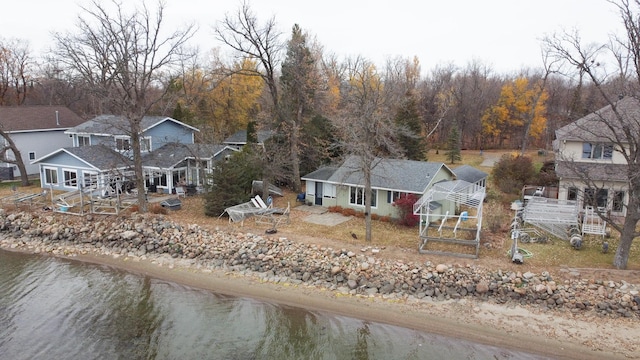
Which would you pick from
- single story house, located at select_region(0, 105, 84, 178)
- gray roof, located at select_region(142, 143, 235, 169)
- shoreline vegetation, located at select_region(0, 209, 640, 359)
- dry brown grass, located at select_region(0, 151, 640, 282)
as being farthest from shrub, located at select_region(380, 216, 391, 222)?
single story house, located at select_region(0, 105, 84, 178)

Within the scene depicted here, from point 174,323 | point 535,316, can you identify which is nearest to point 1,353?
point 174,323

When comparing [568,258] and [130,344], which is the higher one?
[568,258]

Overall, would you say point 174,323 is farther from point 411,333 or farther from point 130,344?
point 411,333

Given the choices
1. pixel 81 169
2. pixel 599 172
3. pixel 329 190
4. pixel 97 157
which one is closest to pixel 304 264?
pixel 329 190

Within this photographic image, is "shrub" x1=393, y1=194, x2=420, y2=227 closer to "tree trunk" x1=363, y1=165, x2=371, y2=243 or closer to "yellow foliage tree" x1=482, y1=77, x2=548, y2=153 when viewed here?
"tree trunk" x1=363, y1=165, x2=371, y2=243

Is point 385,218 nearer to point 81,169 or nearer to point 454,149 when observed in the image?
point 81,169
